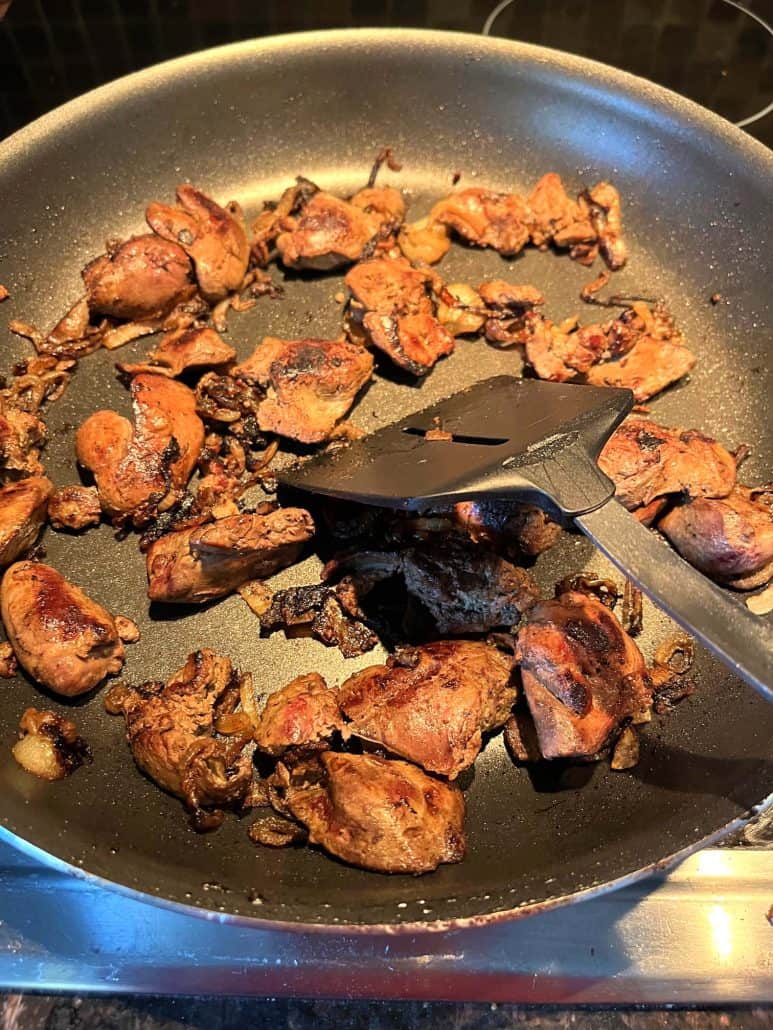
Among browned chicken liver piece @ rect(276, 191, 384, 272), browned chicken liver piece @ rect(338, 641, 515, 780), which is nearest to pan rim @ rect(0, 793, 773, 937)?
browned chicken liver piece @ rect(338, 641, 515, 780)

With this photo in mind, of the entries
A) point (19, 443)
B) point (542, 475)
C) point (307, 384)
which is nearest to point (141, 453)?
point (19, 443)

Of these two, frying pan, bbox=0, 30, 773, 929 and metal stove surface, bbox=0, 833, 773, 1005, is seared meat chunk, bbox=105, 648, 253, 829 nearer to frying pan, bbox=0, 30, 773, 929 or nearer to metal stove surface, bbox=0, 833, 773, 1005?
frying pan, bbox=0, 30, 773, 929

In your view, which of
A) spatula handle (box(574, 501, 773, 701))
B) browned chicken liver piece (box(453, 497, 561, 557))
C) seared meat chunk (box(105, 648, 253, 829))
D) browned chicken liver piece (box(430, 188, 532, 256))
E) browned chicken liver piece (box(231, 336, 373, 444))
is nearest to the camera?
spatula handle (box(574, 501, 773, 701))

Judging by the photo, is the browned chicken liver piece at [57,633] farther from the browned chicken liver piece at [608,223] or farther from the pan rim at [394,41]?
the browned chicken liver piece at [608,223]

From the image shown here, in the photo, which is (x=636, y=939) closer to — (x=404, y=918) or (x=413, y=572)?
(x=404, y=918)

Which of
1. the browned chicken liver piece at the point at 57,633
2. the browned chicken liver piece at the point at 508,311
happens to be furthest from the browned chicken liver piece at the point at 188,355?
the browned chicken liver piece at the point at 508,311

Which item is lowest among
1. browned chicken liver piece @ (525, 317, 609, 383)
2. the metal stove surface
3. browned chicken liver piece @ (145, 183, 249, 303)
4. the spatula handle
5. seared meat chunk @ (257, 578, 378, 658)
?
the metal stove surface

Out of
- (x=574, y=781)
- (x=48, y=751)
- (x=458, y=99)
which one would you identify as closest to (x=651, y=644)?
(x=574, y=781)
